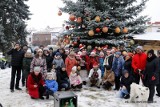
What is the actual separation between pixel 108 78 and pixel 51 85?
8.09 ft

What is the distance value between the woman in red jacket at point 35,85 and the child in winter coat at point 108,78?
2687 millimetres

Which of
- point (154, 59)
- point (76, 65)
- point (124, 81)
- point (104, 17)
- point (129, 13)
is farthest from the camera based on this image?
point (129, 13)

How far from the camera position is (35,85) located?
7434 millimetres

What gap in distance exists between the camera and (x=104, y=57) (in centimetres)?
995

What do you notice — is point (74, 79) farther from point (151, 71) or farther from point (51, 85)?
point (151, 71)

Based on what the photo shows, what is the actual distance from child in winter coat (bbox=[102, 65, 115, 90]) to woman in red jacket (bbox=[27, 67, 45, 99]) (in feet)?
8.82

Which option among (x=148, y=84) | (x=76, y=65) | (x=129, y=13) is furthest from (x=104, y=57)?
(x=129, y=13)

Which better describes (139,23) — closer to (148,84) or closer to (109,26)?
(109,26)

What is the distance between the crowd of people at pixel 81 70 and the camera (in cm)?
748

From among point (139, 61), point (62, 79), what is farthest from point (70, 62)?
point (139, 61)

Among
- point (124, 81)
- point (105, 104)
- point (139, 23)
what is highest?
point (139, 23)

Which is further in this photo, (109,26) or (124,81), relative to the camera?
(109,26)

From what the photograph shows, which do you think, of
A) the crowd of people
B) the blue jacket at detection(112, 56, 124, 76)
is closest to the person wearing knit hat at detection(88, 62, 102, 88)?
the crowd of people

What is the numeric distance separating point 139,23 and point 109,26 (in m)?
2.33
